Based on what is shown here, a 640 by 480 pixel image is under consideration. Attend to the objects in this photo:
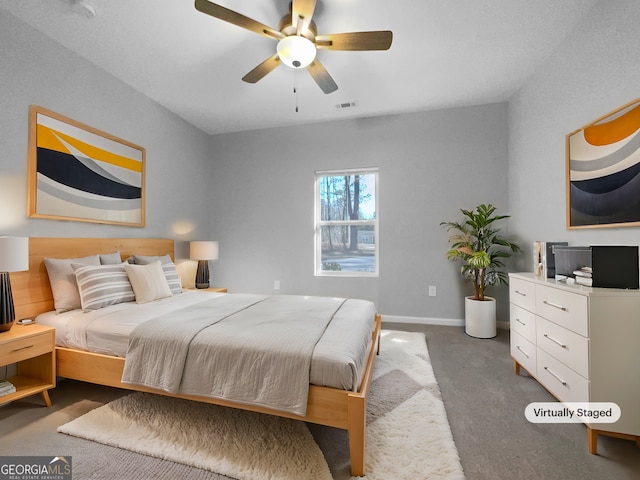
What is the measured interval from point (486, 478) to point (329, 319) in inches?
43.8

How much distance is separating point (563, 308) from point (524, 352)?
2.24ft

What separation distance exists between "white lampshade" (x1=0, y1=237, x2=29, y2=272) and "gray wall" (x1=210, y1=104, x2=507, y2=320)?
2.63 m

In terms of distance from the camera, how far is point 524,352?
2203mm

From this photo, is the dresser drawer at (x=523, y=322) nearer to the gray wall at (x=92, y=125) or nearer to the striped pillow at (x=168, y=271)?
the striped pillow at (x=168, y=271)

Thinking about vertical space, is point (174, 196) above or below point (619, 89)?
below

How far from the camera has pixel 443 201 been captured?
12.0ft

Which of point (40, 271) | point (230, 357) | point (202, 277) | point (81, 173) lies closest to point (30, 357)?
point (40, 271)

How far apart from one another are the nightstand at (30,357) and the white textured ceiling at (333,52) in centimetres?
225

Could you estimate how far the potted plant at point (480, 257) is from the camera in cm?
314

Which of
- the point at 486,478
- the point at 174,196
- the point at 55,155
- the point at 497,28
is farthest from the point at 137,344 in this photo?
the point at 497,28

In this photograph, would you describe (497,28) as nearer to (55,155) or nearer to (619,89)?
(619,89)

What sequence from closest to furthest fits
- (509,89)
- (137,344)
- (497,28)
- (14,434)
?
(14,434), (137,344), (497,28), (509,89)

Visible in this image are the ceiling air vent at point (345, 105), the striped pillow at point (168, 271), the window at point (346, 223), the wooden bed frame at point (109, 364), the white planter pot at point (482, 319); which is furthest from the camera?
the window at point (346, 223)

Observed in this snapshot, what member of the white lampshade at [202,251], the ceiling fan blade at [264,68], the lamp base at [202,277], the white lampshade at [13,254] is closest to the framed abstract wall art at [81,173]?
the white lampshade at [13,254]
